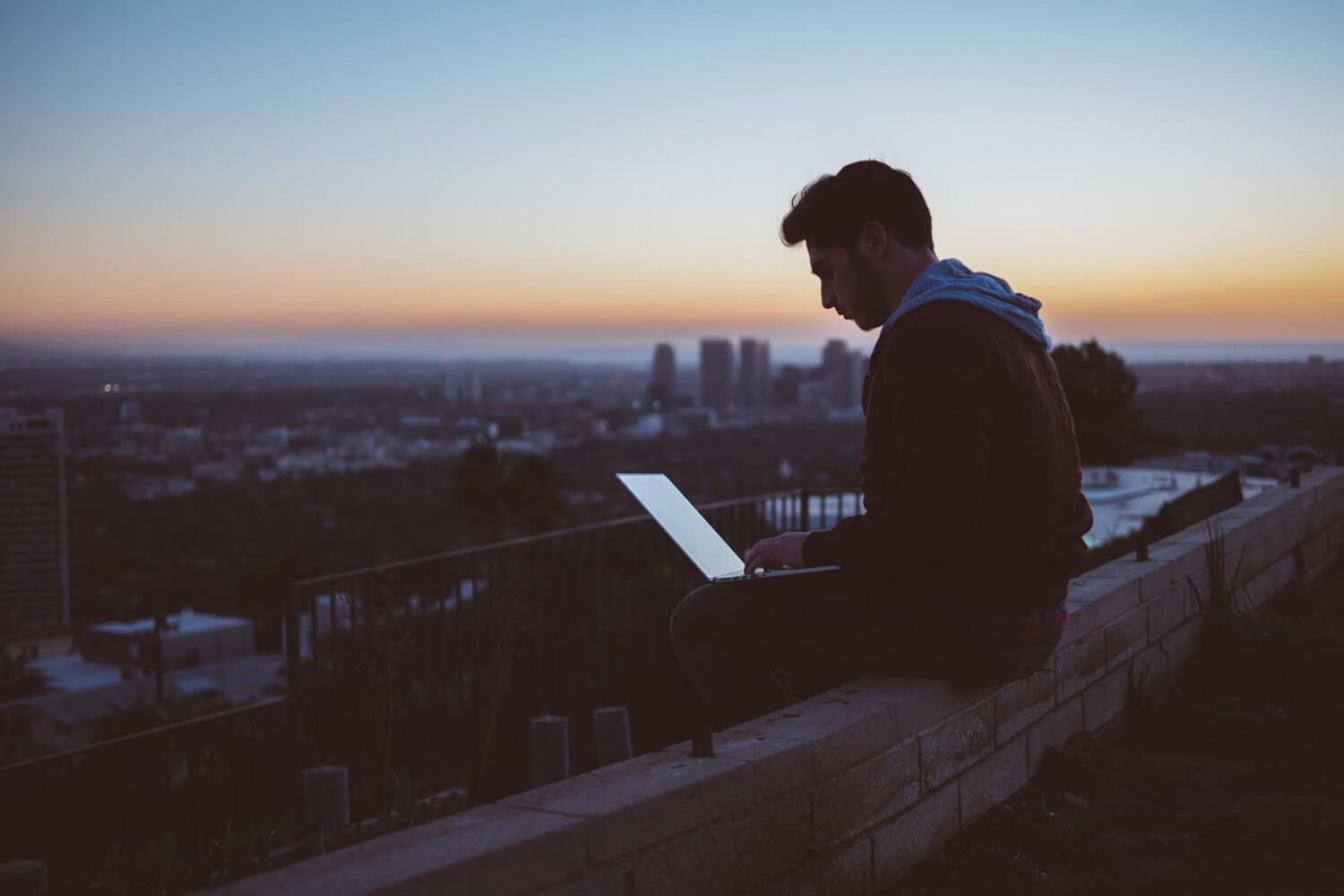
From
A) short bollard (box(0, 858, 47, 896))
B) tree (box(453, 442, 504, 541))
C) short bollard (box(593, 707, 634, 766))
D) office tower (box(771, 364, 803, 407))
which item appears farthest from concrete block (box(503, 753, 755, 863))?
office tower (box(771, 364, 803, 407))

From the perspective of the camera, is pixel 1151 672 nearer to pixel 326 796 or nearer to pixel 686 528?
pixel 686 528

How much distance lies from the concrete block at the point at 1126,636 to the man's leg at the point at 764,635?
151cm

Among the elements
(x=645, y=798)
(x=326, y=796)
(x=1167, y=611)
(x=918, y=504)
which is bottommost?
(x=326, y=796)

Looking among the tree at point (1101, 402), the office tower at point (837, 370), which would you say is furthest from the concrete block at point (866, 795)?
the office tower at point (837, 370)

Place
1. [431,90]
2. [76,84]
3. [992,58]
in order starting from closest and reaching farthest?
[992,58], [431,90], [76,84]

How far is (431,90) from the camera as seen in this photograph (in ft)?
71.3

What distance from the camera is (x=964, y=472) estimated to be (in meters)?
2.34

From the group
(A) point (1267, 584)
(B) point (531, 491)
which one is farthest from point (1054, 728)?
(B) point (531, 491)

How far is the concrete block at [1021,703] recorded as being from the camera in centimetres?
311

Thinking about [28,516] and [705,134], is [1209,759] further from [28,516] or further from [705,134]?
[28,516]

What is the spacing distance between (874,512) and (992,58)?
36.4 ft

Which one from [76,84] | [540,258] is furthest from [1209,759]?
[540,258]

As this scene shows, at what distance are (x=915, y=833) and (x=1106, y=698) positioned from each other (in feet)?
5.11

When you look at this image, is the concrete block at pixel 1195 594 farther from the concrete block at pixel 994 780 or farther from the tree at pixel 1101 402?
the tree at pixel 1101 402
